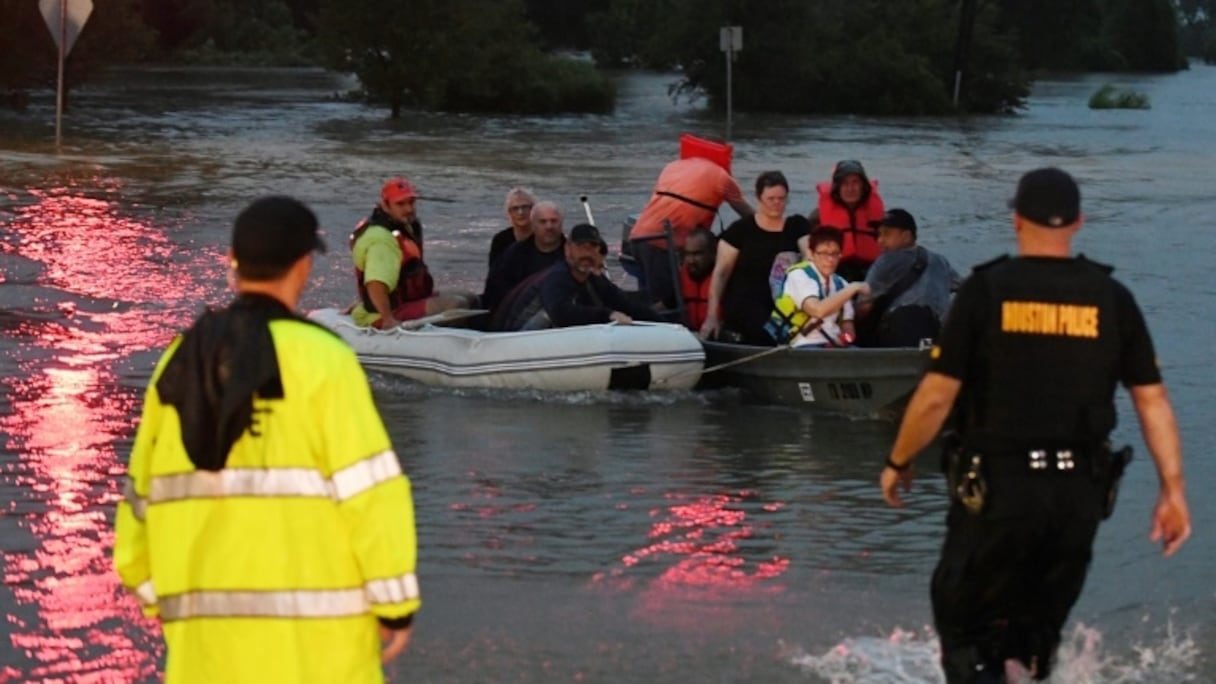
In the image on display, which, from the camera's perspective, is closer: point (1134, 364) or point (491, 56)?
point (1134, 364)

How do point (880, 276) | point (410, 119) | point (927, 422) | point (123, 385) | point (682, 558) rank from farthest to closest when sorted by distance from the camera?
point (410, 119)
point (123, 385)
point (880, 276)
point (682, 558)
point (927, 422)

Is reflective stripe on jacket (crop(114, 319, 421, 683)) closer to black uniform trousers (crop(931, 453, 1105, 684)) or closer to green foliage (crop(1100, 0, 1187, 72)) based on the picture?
black uniform trousers (crop(931, 453, 1105, 684))

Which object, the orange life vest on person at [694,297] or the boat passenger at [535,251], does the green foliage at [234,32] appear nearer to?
the boat passenger at [535,251]

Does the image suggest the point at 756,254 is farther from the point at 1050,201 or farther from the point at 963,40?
the point at 963,40

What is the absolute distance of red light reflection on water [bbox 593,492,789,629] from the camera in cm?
845

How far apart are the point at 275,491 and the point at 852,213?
9.74 meters

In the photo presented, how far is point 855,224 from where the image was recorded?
1391 cm

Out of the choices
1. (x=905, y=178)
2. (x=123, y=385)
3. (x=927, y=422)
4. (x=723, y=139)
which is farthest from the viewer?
(x=723, y=139)

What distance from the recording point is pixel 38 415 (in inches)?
523

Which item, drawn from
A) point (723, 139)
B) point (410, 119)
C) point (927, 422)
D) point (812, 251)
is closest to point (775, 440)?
point (812, 251)

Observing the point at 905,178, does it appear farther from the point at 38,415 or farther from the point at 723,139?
the point at 38,415

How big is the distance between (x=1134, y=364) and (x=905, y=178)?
1201 inches

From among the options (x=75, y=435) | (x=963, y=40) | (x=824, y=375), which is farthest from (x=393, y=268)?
(x=963, y=40)

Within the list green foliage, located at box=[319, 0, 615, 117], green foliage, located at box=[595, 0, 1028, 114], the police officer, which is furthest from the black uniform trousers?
green foliage, located at box=[595, 0, 1028, 114]
